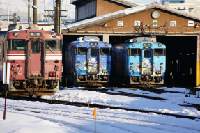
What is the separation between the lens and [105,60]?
84.6ft

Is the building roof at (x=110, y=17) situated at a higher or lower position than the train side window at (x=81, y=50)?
higher

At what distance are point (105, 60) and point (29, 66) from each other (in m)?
9.64

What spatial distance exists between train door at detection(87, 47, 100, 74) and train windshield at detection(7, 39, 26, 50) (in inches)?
348

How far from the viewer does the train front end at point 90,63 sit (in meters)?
25.4

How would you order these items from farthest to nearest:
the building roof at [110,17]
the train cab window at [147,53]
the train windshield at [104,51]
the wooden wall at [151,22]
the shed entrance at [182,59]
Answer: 1. the shed entrance at [182,59]
2. the wooden wall at [151,22]
3. the building roof at [110,17]
4. the train windshield at [104,51]
5. the train cab window at [147,53]

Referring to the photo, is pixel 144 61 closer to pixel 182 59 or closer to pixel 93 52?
pixel 93 52

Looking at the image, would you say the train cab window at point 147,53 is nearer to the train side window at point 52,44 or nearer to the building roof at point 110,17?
the building roof at point 110,17

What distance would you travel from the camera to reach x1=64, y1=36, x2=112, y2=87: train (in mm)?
25359

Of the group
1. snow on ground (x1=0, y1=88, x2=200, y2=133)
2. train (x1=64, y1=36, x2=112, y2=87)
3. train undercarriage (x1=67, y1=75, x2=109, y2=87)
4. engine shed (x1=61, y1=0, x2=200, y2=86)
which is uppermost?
engine shed (x1=61, y1=0, x2=200, y2=86)

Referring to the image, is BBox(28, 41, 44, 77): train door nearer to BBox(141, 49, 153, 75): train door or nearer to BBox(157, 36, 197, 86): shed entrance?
BBox(141, 49, 153, 75): train door

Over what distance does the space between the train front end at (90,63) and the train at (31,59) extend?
7.79 metres

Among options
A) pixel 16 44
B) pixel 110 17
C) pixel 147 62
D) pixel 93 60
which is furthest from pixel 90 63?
pixel 16 44

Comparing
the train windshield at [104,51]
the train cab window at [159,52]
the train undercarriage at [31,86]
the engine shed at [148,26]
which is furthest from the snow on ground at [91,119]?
the engine shed at [148,26]

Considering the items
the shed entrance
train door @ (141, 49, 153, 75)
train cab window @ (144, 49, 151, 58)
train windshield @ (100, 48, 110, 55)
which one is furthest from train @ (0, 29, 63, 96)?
the shed entrance
